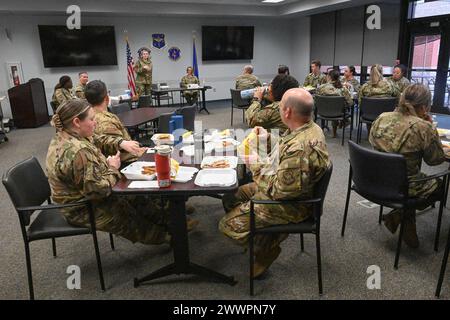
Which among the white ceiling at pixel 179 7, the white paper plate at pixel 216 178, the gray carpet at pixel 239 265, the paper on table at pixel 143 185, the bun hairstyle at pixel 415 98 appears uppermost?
the white ceiling at pixel 179 7

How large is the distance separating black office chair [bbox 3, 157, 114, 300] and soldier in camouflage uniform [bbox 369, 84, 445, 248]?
1.97m

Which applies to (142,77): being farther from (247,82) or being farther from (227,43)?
(227,43)

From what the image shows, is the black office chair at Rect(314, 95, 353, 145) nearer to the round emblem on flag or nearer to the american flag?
the american flag

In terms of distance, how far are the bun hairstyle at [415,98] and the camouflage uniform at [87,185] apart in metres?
1.90

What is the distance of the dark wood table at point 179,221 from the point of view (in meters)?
1.77

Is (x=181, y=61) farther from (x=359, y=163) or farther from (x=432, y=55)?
(x=359, y=163)

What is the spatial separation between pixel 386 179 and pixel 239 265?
1.09m

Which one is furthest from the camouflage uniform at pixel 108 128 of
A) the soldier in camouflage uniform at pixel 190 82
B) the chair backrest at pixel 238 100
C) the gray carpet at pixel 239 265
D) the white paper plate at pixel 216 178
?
the soldier in camouflage uniform at pixel 190 82

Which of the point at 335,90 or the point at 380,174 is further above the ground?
the point at 335,90

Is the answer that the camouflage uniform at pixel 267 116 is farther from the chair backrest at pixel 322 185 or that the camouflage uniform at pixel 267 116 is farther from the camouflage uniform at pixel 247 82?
the camouflage uniform at pixel 247 82

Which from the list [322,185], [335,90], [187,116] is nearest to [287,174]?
[322,185]

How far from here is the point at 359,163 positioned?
232cm

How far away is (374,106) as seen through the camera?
15.8 feet

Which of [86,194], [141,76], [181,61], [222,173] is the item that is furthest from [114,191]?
[181,61]
